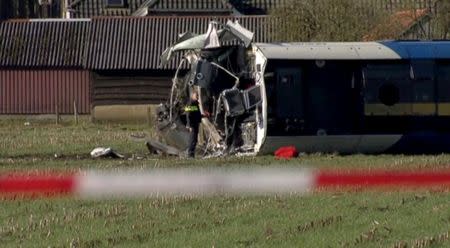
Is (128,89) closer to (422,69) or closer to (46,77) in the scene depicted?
(46,77)

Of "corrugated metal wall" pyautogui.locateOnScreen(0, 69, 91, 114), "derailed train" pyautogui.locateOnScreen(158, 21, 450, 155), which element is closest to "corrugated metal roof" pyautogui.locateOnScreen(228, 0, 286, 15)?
"corrugated metal wall" pyautogui.locateOnScreen(0, 69, 91, 114)

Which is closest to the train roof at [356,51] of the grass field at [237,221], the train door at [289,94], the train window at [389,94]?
the train door at [289,94]

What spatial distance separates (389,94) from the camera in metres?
23.2

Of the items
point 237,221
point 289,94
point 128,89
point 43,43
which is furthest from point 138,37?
point 237,221

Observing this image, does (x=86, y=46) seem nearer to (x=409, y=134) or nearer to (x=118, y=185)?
(x=409, y=134)

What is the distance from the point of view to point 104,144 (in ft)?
94.3

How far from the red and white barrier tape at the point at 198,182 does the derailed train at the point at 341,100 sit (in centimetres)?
498

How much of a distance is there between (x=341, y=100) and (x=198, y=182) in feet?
25.5

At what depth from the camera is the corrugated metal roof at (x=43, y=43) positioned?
49.0 metres

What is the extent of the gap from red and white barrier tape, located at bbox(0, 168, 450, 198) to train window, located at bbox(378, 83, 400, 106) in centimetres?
516

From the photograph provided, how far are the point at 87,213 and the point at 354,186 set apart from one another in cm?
413

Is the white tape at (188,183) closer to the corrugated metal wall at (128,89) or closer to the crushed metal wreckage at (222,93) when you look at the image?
the crushed metal wreckage at (222,93)

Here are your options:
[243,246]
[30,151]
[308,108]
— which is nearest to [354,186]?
[243,246]

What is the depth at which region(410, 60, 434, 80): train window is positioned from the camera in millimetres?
23312
